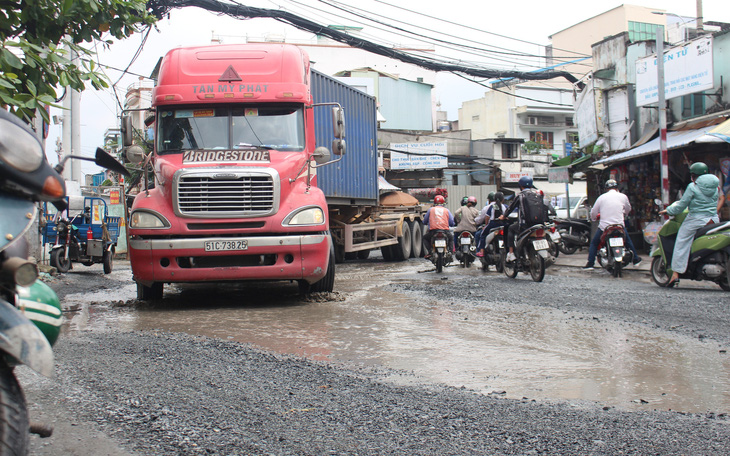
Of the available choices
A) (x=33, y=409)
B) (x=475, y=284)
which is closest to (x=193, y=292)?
(x=475, y=284)

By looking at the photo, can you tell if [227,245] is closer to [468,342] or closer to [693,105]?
[468,342]

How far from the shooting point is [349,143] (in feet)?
48.8

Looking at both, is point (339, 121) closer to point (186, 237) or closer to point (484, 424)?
point (186, 237)

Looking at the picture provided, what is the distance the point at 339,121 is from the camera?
9438mm

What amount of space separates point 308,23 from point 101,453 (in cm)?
1675

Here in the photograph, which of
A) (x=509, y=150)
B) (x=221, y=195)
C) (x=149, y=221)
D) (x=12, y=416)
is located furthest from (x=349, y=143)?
(x=509, y=150)

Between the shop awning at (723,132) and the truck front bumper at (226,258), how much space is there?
339 inches

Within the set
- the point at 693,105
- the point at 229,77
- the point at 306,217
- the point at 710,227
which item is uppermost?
the point at 693,105

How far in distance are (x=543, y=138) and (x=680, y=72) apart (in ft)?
130

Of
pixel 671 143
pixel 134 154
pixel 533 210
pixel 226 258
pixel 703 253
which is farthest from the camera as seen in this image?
pixel 671 143

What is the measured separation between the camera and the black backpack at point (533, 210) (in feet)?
36.1

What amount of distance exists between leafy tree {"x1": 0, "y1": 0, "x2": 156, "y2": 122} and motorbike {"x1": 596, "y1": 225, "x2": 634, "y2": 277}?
829 cm

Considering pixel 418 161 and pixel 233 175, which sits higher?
pixel 418 161

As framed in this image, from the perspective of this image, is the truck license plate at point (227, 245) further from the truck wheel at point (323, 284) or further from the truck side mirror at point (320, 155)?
the truck side mirror at point (320, 155)
